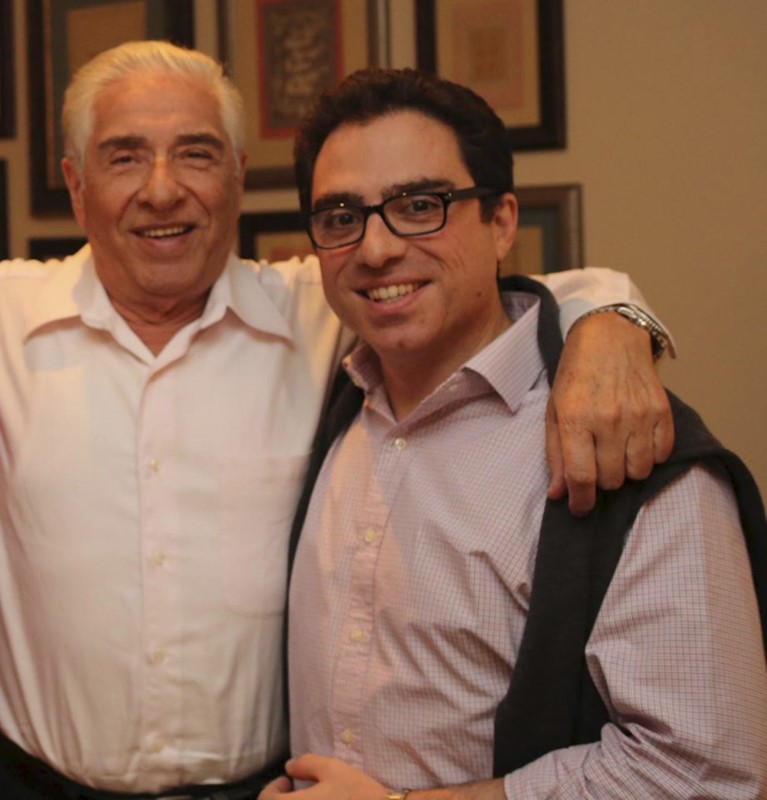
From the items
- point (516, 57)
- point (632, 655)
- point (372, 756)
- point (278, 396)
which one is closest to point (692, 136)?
point (516, 57)

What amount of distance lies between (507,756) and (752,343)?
1340 mm

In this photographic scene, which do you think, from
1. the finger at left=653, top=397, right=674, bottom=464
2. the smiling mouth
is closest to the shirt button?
the finger at left=653, top=397, right=674, bottom=464

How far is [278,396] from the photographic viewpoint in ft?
5.61

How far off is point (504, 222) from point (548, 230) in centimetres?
84

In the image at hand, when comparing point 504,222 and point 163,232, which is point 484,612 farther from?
point 163,232

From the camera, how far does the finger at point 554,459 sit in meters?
1.26

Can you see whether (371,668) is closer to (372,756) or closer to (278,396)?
(372,756)

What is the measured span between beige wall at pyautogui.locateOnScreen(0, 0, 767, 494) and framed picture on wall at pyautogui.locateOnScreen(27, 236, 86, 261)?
1253mm

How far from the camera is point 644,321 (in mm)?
1459

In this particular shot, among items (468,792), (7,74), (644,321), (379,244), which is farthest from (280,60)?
(468,792)

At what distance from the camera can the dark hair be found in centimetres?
142

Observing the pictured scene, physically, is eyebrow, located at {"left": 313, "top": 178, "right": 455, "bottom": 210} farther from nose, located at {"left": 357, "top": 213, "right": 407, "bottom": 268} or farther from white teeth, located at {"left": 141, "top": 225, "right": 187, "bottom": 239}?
white teeth, located at {"left": 141, "top": 225, "right": 187, "bottom": 239}

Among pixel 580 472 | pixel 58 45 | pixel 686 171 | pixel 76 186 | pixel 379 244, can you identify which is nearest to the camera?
pixel 580 472

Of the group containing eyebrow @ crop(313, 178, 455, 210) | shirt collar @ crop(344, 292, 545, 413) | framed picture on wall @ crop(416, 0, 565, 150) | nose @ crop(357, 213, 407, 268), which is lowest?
shirt collar @ crop(344, 292, 545, 413)
